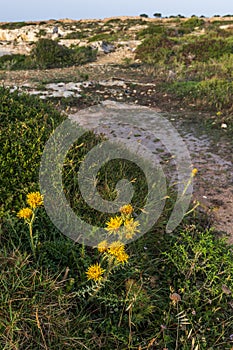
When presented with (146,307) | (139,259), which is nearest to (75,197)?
(139,259)

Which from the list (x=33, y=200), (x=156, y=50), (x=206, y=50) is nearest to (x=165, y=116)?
(x=33, y=200)

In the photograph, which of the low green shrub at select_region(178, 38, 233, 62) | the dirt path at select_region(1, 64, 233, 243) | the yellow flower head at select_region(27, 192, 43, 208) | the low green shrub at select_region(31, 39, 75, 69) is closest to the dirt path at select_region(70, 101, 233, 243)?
the dirt path at select_region(1, 64, 233, 243)

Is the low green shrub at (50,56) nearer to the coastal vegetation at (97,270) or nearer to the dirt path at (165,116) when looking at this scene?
the dirt path at (165,116)

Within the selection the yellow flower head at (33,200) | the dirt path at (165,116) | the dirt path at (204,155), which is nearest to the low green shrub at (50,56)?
the dirt path at (165,116)

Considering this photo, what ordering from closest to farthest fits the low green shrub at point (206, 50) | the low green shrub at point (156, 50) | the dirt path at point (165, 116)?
the dirt path at point (165, 116) → the low green shrub at point (206, 50) → the low green shrub at point (156, 50)

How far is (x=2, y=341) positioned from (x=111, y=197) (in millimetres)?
1790

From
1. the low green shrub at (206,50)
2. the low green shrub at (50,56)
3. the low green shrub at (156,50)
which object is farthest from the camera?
the low green shrub at (156,50)

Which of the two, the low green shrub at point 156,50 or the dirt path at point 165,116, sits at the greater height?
the low green shrub at point 156,50

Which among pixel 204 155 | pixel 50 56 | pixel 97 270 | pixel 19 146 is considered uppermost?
pixel 19 146

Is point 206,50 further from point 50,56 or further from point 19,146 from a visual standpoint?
point 19,146

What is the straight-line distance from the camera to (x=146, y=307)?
2512 mm

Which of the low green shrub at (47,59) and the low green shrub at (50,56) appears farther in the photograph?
the low green shrub at (50,56)

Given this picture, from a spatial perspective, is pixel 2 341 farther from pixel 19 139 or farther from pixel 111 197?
pixel 19 139

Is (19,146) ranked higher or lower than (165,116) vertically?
higher
